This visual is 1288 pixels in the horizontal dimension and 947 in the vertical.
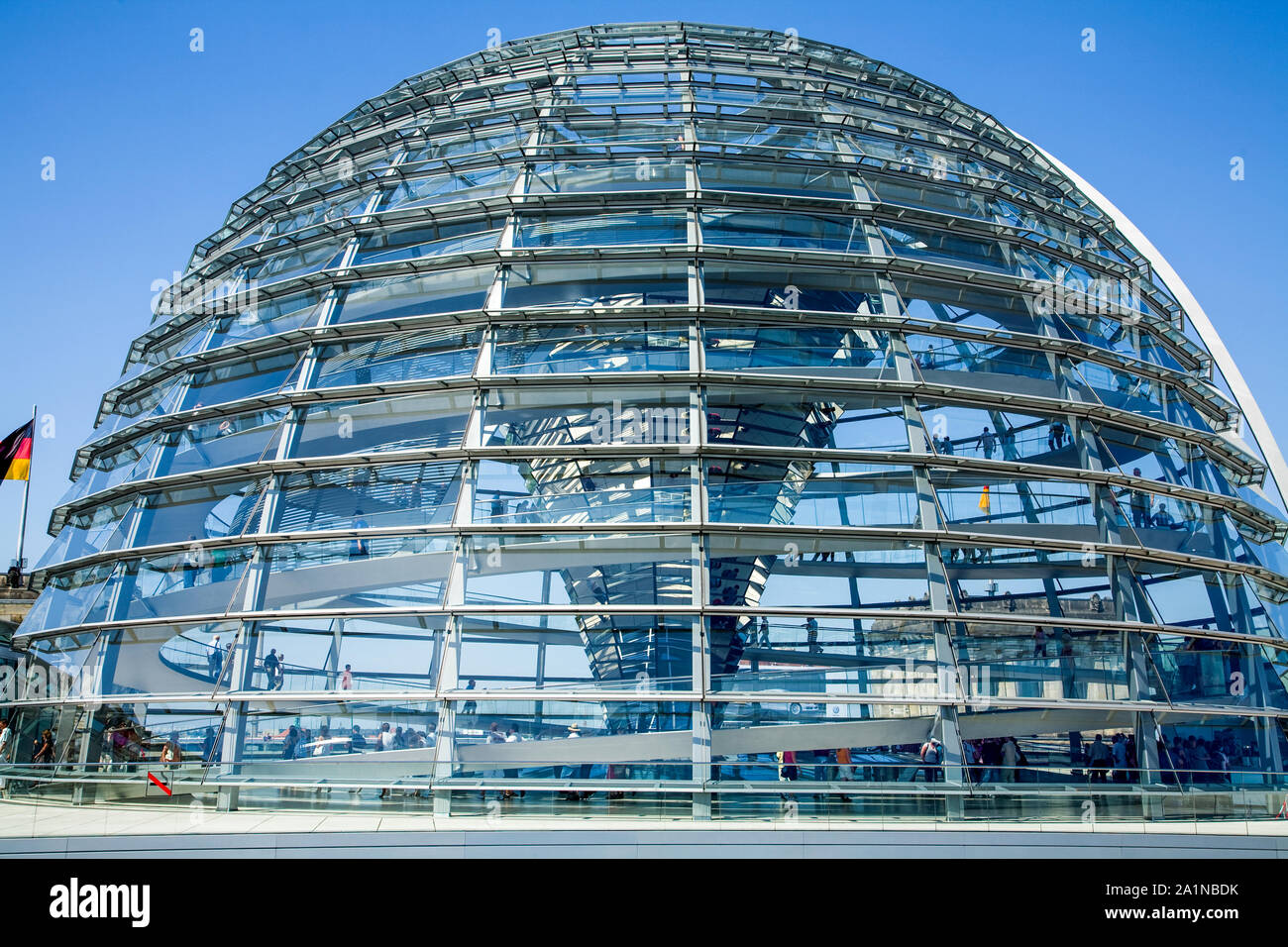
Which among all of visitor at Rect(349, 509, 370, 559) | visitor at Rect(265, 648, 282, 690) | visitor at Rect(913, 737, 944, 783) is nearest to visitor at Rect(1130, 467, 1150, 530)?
visitor at Rect(913, 737, 944, 783)

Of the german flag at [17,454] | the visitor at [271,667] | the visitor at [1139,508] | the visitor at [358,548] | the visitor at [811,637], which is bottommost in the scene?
the visitor at [271,667]

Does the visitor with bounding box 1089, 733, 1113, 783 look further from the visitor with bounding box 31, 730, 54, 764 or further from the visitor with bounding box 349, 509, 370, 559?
the visitor with bounding box 31, 730, 54, 764

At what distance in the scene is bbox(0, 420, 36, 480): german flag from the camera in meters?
24.3

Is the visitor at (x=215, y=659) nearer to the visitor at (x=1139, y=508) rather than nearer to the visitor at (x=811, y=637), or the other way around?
the visitor at (x=811, y=637)

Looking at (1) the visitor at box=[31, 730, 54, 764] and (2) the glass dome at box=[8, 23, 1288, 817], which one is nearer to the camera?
(2) the glass dome at box=[8, 23, 1288, 817]

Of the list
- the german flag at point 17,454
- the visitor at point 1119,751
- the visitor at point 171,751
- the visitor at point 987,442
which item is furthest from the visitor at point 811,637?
the german flag at point 17,454

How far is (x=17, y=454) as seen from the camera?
25172 millimetres

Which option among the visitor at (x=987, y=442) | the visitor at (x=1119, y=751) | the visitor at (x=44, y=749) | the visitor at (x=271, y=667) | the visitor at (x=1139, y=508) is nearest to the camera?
the visitor at (x=271, y=667)

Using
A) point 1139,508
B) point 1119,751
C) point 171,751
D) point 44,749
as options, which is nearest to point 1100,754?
point 1119,751

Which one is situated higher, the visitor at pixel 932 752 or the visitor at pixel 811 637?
the visitor at pixel 811 637

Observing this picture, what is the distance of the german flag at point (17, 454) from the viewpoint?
24344 millimetres

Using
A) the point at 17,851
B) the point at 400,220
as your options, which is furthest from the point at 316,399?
the point at 17,851

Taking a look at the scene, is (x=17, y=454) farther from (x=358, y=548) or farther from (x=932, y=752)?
(x=932, y=752)
